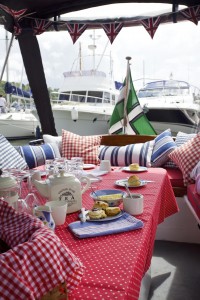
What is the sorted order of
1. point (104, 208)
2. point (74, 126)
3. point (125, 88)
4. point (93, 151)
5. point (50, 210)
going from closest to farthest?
point (50, 210) < point (104, 208) < point (93, 151) < point (125, 88) < point (74, 126)

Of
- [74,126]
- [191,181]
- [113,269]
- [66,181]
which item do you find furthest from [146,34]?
[74,126]

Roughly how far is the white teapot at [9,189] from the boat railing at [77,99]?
27.2ft

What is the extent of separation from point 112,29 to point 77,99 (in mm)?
5586

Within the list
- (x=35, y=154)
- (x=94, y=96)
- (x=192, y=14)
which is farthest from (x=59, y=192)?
(x=94, y=96)

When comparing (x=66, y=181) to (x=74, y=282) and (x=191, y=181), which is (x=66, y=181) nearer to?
(x=74, y=282)

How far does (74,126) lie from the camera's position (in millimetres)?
9164

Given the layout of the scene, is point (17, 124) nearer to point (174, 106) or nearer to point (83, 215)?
point (174, 106)

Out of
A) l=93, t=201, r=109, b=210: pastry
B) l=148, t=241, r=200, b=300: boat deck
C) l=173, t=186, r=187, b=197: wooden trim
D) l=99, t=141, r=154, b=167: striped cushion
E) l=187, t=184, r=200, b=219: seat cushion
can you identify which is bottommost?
l=148, t=241, r=200, b=300: boat deck

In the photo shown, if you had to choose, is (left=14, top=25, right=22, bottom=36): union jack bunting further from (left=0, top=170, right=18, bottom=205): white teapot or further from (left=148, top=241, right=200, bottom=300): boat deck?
(left=0, top=170, right=18, bottom=205): white teapot

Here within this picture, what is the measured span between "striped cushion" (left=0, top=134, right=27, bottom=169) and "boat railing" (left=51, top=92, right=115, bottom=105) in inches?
258

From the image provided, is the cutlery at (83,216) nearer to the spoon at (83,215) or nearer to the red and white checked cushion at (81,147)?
the spoon at (83,215)

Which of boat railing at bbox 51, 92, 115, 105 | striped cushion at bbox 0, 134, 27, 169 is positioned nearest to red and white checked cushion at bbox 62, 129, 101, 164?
striped cushion at bbox 0, 134, 27, 169

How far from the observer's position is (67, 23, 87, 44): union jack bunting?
4031 millimetres

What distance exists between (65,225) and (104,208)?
0.18 meters
